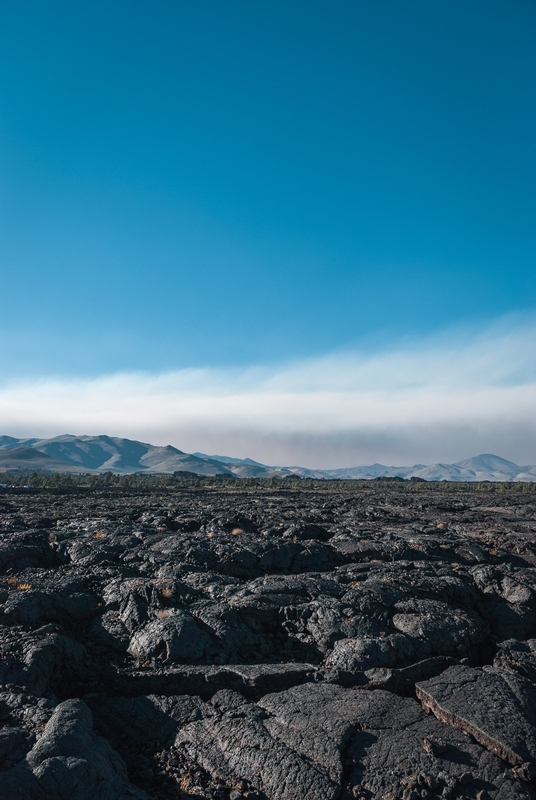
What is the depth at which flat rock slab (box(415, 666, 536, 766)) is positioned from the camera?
8.60 metres

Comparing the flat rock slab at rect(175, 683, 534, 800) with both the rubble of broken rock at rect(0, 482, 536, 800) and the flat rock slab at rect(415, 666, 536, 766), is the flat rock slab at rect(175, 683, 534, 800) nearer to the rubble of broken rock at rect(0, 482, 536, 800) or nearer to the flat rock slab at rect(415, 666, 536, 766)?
the rubble of broken rock at rect(0, 482, 536, 800)

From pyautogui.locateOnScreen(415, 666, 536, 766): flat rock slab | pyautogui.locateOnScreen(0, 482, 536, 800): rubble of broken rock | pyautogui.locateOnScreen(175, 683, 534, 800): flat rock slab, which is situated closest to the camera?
pyautogui.locateOnScreen(175, 683, 534, 800): flat rock slab

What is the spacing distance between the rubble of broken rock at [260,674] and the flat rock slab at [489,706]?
0.04m

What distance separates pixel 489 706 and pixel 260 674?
15.7 ft

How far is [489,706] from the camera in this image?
9.57 meters

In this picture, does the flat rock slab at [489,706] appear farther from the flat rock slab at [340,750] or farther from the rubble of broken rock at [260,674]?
the flat rock slab at [340,750]

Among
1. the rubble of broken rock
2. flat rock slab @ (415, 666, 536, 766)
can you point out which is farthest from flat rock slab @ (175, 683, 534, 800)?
flat rock slab @ (415, 666, 536, 766)

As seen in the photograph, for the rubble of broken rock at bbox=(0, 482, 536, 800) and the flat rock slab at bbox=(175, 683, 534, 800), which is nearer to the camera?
the flat rock slab at bbox=(175, 683, 534, 800)

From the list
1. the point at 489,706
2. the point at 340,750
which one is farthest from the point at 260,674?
the point at 489,706

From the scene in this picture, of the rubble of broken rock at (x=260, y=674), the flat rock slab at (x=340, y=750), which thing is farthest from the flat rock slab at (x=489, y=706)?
the flat rock slab at (x=340, y=750)

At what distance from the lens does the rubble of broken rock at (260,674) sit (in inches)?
313

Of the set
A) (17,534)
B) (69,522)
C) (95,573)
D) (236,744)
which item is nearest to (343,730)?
(236,744)

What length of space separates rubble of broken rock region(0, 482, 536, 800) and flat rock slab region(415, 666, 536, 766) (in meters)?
0.04

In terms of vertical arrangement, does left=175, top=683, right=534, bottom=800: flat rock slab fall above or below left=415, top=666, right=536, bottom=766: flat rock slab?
below
